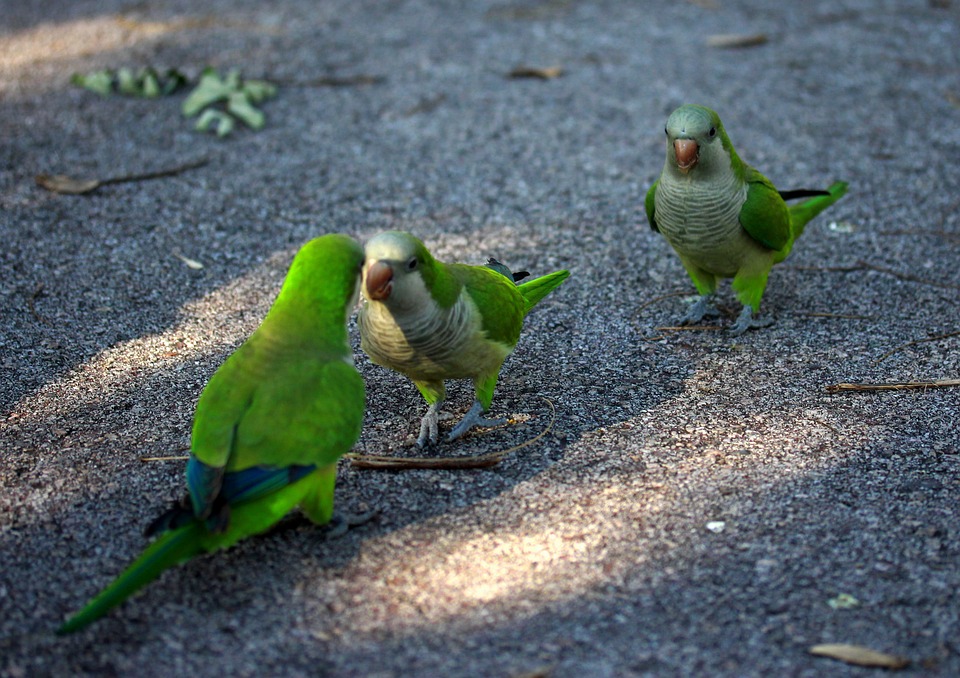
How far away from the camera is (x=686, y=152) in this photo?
12.7 feet

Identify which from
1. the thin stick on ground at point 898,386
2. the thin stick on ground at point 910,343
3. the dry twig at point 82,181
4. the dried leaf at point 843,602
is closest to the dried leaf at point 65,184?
the dry twig at point 82,181

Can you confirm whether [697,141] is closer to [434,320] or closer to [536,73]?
[434,320]

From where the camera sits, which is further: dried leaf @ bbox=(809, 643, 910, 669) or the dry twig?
the dry twig

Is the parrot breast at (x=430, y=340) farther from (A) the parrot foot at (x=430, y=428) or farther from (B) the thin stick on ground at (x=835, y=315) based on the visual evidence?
(B) the thin stick on ground at (x=835, y=315)

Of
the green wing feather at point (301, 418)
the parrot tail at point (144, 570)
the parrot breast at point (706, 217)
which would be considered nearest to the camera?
the parrot tail at point (144, 570)

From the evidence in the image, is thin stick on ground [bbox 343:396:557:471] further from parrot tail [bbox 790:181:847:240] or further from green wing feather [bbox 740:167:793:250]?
parrot tail [bbox 790:181:847:240]

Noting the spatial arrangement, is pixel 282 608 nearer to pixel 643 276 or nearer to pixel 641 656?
pixel 641 656

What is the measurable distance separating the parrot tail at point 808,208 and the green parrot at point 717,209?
0.21 metres

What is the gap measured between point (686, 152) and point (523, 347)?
1.08 metres

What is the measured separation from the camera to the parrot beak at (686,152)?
12.7 feet

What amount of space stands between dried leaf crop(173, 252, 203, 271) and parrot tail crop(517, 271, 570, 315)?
5.92 ft

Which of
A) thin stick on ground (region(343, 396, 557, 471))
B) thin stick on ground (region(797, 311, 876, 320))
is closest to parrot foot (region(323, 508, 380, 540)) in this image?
thin stick on ground (region(343, 396, 557, 471))

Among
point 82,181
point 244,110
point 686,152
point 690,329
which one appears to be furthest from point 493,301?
point 244,110

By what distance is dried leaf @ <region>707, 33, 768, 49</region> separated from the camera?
7.16 metres
